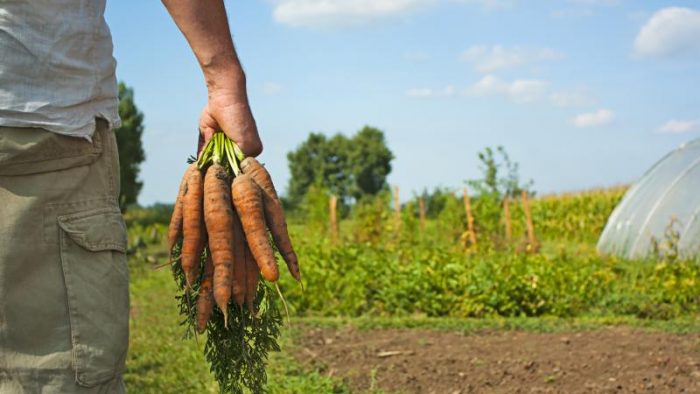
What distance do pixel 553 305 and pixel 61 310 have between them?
21.9 feet

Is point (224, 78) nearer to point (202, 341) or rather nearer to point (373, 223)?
point (202, 341)

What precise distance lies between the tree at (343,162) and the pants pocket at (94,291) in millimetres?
47891

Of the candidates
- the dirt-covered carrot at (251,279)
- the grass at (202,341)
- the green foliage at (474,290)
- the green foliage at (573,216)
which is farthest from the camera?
the green foliage at (573,216)

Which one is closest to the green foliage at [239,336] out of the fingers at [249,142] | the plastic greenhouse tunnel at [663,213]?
the fingers at [249,142]

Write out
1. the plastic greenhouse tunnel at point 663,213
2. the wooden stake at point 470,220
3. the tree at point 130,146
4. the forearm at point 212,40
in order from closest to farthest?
1. the forearm at point 212,40
2. the plastic greenhouse tunnel at point 663,213
3. the wooden stake at point 470,220
4. the tree at point 130,146

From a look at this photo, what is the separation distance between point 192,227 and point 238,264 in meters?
0.18

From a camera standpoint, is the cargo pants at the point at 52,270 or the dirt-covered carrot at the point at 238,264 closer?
the cargo pants at the point at 52,270

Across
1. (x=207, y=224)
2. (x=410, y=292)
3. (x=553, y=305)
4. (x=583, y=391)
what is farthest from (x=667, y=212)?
(x=207, y=224)

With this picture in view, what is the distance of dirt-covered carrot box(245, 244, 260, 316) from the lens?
104 inches

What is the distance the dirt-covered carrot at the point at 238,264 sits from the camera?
260 cm

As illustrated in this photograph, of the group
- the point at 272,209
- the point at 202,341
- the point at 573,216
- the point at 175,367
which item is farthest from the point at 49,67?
the point at 573,216

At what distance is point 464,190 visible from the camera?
45.5 feet

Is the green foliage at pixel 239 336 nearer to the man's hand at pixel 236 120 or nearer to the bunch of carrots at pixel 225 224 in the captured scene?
the bunch of carrots at pixel 225 224

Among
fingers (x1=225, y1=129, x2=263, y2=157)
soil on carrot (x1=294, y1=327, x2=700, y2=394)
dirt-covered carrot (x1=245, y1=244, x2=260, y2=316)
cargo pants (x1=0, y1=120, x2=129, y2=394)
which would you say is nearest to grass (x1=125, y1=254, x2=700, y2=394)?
soil on carrot (x1=294, y1=327, x2=700, y2=394)
